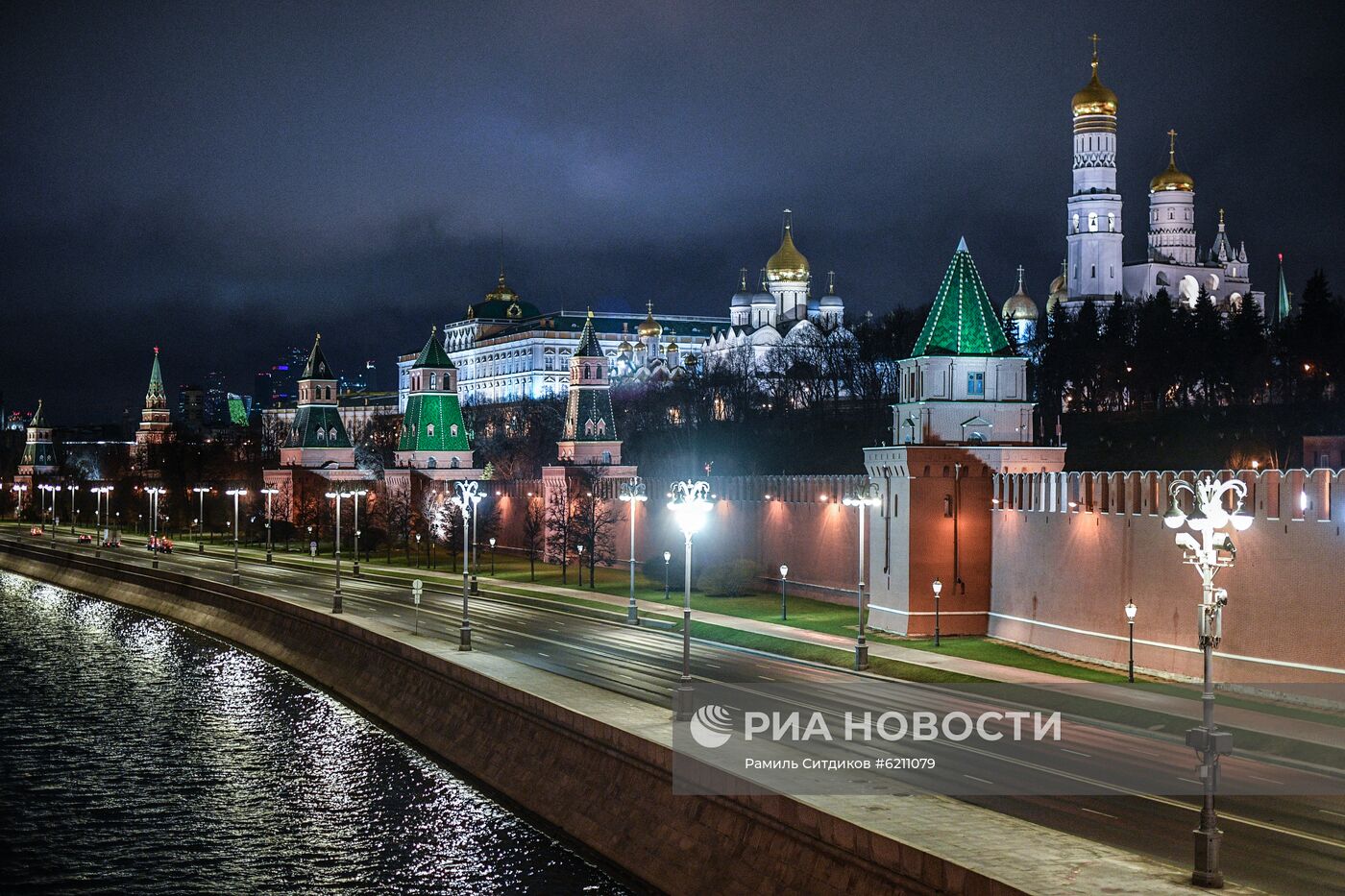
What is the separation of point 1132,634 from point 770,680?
28.6 ft

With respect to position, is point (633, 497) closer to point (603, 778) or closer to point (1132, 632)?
point (1132, 632)

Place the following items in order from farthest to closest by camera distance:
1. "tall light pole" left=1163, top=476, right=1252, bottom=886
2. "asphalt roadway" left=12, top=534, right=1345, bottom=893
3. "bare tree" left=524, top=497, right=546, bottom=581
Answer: "bare tree" left=524, top=497, right=546, bottom=581, "asphalt roadway" left=12, top=534, right=1345, bottom=893, "tall light pole" left=1163, top=476, right=1252, bottom=886

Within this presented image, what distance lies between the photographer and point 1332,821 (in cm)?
2094

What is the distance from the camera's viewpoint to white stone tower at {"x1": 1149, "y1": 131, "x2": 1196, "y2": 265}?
130875 mm

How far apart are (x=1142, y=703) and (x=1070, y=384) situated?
208ft

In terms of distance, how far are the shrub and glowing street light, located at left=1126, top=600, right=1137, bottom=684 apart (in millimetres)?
22156

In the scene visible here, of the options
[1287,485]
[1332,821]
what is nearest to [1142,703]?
[1287,485]

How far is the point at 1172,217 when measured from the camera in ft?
433

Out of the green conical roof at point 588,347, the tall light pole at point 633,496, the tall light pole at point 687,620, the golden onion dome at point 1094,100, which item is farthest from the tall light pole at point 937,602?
the golden onion dome at point 1094,100

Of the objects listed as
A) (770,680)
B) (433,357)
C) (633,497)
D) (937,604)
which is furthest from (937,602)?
(433,357)

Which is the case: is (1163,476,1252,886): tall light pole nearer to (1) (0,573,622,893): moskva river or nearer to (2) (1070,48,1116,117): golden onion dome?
(1) (0,573,622,893): moskva river

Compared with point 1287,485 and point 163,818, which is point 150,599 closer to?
point 163,818

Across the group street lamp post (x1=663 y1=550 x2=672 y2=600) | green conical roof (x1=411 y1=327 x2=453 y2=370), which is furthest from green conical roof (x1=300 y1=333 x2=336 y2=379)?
street lamp post (x1=663 y1=550 x2=672 y2=600)

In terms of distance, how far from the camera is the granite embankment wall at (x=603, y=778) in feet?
58.2
